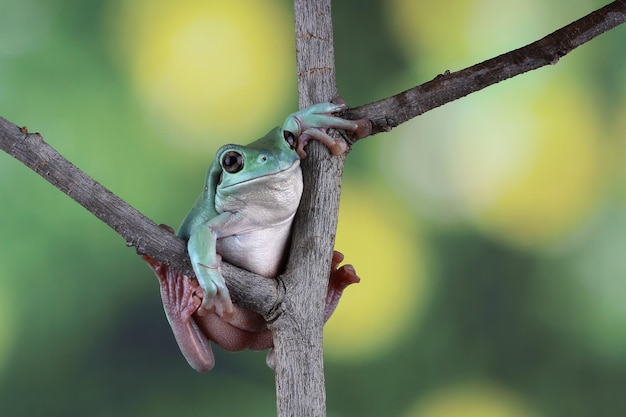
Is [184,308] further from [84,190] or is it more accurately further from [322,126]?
[322,126]

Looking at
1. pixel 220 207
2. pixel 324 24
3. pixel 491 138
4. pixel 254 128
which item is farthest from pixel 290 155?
pixel 491 138

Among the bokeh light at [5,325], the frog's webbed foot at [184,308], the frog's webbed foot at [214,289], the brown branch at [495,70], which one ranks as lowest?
the frog's webbed foot at [214,289]

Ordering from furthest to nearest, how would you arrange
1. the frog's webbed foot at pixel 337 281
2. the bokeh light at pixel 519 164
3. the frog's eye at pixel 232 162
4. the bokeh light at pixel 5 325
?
the bokeh light at pixel 519 164 < the bokeh light at pixel 5 325 < the frog's webbed foot at pixel 337 281 < the frog's eye at pixel 232 162

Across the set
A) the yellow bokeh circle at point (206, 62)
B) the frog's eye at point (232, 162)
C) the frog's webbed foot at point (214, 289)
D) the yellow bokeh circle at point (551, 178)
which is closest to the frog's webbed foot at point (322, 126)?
the frog's eye at point (232, 162)

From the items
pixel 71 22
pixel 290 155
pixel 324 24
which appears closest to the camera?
pixel 290 155

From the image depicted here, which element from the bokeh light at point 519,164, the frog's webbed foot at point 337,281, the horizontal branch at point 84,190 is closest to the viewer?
the horizontal branch at point 84,190

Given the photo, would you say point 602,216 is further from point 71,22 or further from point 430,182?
point 71,22

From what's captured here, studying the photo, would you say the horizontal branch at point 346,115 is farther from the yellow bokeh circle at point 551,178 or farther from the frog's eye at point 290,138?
the yellow bokeh circle at point 551,178

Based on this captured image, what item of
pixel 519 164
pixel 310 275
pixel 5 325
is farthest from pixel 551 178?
pixel 5 325
